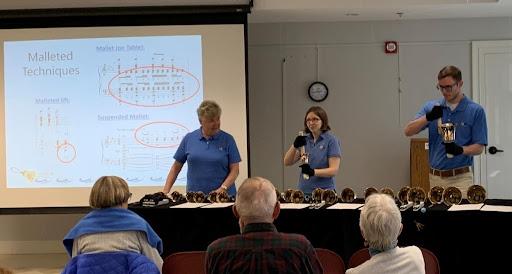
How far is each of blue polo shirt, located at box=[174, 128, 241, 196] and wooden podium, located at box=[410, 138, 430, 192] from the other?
2539mm

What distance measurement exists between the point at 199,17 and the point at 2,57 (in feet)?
6.03

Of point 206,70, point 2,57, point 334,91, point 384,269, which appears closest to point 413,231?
point 384,269

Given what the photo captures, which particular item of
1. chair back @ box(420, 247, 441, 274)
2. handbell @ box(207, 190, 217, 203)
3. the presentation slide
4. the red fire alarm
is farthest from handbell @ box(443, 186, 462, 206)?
the red fire alarm

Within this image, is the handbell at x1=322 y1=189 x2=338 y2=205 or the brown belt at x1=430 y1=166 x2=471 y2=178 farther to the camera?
the brown belt at x1=430 y1=166 x2=471 y2=178

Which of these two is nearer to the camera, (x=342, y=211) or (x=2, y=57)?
(x=342, y=211)

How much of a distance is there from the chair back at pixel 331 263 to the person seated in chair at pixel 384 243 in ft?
1.17

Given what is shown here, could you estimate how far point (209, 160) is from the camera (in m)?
4.31

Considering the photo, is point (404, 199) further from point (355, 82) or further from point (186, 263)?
point (355, 82)

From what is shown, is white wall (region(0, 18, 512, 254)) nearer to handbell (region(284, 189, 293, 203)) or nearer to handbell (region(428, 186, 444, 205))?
handbell (region(284, 189, 293, 203))

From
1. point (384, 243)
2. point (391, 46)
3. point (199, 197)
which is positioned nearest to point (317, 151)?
point (199, 197)

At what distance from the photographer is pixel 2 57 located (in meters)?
5.94

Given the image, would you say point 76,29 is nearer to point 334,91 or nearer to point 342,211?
point 334,91

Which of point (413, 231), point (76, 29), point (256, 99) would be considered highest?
point (76, 29)

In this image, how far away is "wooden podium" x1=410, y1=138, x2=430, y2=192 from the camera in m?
6.30
